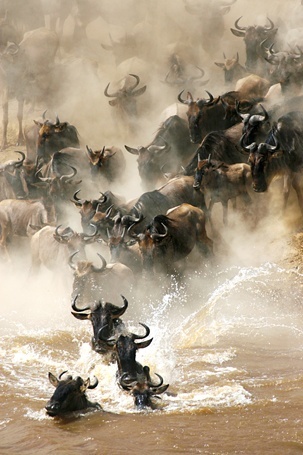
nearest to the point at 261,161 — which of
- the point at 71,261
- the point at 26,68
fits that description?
the point at 71,261

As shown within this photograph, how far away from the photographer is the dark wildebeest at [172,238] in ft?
47.3

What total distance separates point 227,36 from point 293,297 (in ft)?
44.1

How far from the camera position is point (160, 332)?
13.1 m

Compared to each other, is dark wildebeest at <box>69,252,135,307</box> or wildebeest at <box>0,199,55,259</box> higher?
wildebeest at <box>0,199,55,259</box>

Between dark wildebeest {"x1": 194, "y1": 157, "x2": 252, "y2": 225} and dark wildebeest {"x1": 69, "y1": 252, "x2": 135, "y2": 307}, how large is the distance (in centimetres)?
242

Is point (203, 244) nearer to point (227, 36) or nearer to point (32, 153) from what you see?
point (32, 153)

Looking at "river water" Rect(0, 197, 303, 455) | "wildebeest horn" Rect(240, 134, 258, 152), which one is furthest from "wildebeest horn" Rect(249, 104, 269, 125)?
"river water" Rect(0, 197, 303, 455)

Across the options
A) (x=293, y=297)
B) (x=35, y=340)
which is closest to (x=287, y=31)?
(x=293, y=297)

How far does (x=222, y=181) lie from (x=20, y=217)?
176 inches

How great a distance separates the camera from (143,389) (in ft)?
32.3

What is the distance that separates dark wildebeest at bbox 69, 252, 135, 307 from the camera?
45.5 ft

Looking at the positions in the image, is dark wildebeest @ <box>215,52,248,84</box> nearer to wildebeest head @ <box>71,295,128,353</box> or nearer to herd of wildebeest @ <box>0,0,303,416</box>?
herd of wildebeest @ <box>0,0,303,416</box>

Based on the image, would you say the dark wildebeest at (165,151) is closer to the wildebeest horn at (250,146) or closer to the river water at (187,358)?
the wildebeest horn at (250,146)

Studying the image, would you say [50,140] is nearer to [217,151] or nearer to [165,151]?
[165,151]
